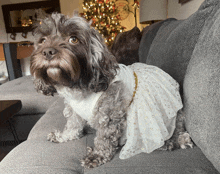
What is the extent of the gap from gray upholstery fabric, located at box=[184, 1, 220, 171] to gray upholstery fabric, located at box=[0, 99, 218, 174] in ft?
0.36

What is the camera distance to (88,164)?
35.0 inches

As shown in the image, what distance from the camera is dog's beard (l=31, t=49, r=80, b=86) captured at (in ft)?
2.60

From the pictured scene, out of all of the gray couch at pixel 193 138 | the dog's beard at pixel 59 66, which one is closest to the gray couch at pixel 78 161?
the gray couch at pixel 193 138

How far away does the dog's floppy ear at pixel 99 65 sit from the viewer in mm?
925

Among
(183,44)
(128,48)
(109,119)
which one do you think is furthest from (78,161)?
(128,48)

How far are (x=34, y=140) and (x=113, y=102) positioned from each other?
1.93 ft

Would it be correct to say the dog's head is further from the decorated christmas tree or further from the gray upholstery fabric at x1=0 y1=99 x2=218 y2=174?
the decorated christmas tree

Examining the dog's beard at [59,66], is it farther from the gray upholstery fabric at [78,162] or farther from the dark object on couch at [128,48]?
the dark object on couch at [128,48]

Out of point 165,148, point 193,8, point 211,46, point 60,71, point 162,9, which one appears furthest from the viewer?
point 162,9

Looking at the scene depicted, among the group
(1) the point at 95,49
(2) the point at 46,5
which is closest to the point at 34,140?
(1) the point at 95,49

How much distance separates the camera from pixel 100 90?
960 mm

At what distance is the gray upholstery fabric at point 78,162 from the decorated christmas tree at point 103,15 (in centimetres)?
431

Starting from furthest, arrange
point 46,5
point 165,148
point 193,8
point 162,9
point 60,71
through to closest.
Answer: point 46,5, point 162,9, point 193,8, point 165,148, point 60,71

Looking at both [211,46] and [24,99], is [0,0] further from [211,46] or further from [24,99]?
[211,46]
